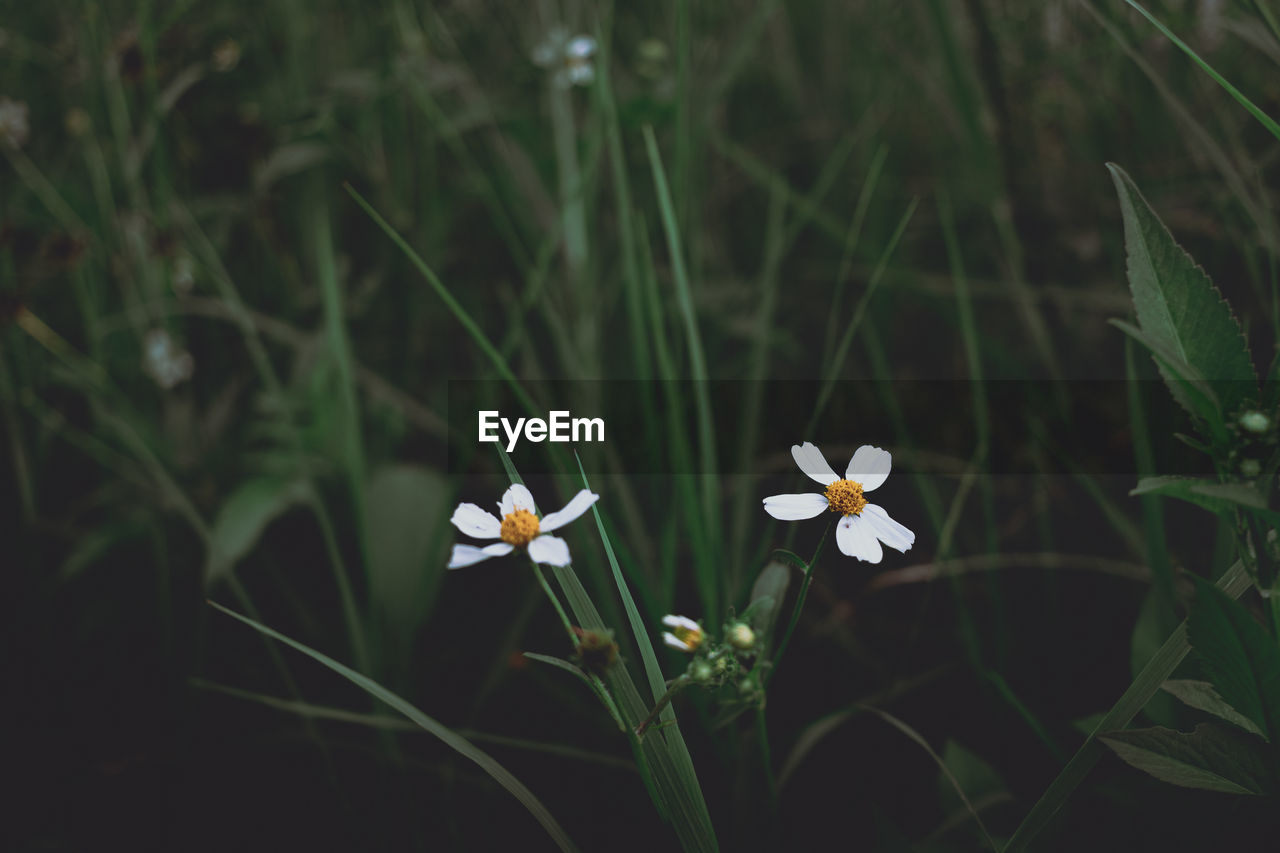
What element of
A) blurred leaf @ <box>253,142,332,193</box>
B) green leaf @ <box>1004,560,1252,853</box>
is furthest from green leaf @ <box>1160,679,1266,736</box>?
blurred leaf @ <box>253,142,332,193</box>

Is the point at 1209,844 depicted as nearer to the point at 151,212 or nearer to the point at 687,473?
the point at 687,473

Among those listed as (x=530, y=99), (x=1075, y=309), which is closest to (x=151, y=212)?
(x=530, y=99)

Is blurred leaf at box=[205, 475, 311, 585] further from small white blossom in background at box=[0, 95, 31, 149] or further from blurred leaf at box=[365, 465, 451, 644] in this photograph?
small white blossom in background at box=[0, 95, 31, 149]

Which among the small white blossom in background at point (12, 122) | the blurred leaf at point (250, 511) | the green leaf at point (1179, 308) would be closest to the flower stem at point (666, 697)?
the green leaf at point (1179, 308)

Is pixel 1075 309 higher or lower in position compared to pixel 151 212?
lower

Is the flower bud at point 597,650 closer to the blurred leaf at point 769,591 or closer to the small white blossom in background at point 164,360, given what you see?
the blurred leaf at point 769,591
